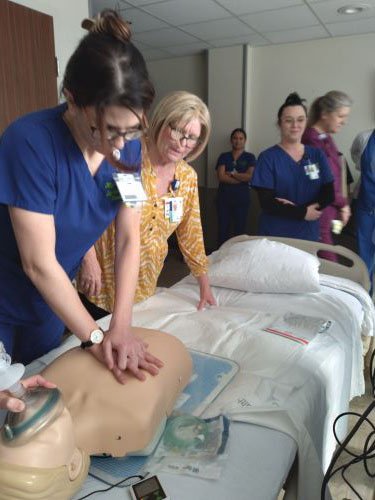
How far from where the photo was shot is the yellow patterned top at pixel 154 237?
1455mm

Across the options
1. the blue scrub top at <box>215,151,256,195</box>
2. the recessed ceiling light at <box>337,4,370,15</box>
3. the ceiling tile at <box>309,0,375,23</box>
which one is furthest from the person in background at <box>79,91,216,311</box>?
the blue scrub top at <box>215,151,256,195</box>

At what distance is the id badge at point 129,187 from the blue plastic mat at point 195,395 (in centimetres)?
50

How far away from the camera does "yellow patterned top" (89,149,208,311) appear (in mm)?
1455

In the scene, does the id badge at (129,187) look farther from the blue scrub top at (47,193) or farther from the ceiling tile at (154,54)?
the ceiling tile at (154,54)

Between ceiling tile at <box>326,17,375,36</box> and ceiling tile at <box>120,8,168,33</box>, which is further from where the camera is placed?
ceiling tile at <box>326,17,375,36</box>

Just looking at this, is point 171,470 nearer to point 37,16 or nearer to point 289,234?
point 289,234

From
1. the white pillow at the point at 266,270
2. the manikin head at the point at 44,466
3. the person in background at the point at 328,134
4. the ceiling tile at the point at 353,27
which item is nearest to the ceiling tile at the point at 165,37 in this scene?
the ceiling tile at the point at 353,27

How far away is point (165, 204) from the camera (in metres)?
1.49

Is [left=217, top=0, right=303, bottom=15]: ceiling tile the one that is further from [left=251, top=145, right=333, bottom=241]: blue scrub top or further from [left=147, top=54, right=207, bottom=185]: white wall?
[left=251, top=145, right=333, bottom=241]: blue scrub top

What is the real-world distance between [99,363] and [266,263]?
105 cm

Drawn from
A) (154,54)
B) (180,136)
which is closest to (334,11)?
(154,54)

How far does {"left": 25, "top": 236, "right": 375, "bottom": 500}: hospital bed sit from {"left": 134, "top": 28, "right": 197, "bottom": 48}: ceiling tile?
10.4ft

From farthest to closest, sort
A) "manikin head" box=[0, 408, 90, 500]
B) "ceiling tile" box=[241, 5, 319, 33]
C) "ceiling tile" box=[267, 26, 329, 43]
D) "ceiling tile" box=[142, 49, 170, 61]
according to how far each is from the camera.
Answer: "ceiling tile" box=[142, 49, 170, 61], "ceiling tile" box=[267, 26, 329, 43], "ceiling tile" box=[241, 5, 319, 33], "manikin head" box=[0, 408, 90, 500]

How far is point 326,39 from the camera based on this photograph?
177 inches
